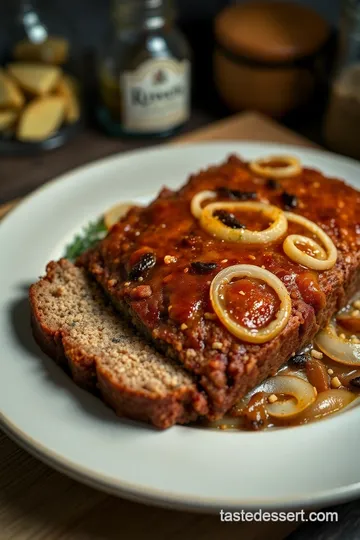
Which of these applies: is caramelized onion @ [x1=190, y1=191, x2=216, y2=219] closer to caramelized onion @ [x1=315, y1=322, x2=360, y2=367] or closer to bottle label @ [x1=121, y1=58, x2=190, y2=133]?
caramelized onion @ [x1=315, y1=322, x2=360, y2=367]

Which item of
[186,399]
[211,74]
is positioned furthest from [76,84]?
[186,399]

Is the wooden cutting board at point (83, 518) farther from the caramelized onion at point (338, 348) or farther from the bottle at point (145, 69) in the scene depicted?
the bottle at point (145, 69)

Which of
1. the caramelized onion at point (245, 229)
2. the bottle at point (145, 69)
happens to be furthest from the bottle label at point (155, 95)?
the caramelized onion at point (245, 229)

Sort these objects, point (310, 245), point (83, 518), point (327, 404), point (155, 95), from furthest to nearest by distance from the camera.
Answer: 1. point (155, 95)
2. point (310, 245)
3. point (327, 404)
4. point (83, 518)

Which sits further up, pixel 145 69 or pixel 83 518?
pixel 145 69

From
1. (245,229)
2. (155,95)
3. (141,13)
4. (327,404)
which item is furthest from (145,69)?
(327,404)

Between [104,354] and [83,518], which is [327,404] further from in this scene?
[83,518]

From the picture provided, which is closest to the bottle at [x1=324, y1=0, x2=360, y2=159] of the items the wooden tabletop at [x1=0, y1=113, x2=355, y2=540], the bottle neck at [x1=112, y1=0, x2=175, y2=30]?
the bottle neck at [x1=112, y1=0, x2=175, y2=30]
